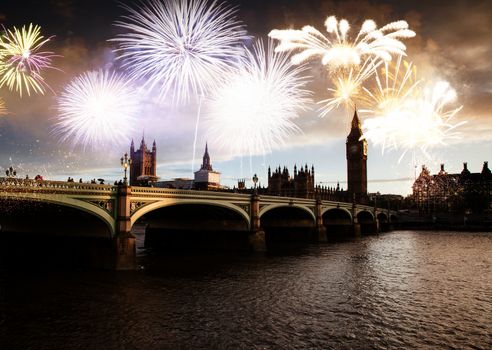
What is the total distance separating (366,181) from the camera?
654ft

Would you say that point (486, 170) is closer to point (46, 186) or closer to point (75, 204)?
point (75, 204)

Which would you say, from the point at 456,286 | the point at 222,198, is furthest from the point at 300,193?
the point at 456,286

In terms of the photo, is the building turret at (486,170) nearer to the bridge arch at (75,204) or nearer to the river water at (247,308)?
the river water at (247,308)

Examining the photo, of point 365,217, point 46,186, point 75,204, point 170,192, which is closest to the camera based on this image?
point 46,186

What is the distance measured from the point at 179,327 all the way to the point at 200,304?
151 inches

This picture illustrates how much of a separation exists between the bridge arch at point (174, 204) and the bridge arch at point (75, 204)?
1798mm

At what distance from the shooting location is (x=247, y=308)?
19391 mm

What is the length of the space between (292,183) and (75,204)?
13003 cm

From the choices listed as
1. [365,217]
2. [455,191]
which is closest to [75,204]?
[365,217]

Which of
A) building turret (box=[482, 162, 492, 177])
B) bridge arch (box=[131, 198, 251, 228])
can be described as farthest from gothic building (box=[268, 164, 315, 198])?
bridge arch (box=[131, 198, 251, 228])

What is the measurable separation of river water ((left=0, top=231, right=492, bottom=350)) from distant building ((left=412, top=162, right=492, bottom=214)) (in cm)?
13236

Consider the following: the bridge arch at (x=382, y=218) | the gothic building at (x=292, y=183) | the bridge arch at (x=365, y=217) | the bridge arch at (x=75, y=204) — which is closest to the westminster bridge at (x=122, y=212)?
the bridge arch at (x=75, y=204)

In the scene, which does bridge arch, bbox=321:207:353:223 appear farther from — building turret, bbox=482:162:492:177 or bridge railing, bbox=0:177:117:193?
building turret, bbox=482:162:492:177

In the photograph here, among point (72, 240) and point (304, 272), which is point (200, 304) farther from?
point (72, 240)
